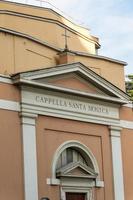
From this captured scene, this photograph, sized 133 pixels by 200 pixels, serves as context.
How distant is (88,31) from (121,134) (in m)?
5.39

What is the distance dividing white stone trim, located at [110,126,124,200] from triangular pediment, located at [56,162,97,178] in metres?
1.33

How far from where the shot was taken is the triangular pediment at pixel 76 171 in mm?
21911

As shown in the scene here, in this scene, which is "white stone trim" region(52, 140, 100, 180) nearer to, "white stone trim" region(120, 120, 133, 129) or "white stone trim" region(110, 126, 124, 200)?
"white stone trim" region(110, 126, 124, 200)

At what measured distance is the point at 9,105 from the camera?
2056cm

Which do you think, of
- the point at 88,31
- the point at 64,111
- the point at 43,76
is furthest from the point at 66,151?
the point at 88,31

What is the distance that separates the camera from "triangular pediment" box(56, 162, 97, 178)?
71.9 feet

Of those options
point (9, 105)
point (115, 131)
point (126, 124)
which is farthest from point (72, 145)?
point (126, 124)

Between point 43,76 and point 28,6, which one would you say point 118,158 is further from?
point 28,6

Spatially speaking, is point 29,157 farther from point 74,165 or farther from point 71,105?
point 71,105

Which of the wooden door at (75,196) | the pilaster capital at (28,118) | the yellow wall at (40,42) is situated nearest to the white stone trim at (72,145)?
the wooden door at (75,196)

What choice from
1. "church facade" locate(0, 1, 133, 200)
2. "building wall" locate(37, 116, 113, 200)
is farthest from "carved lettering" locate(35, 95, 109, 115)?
"building wall" locate(37, 116, 113, 200)

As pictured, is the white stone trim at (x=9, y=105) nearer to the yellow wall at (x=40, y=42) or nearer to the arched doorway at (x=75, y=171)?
the yellow wall at (x=40, y=42)

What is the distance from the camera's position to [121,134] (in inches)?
991

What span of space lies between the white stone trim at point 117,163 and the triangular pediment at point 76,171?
1332 mm
